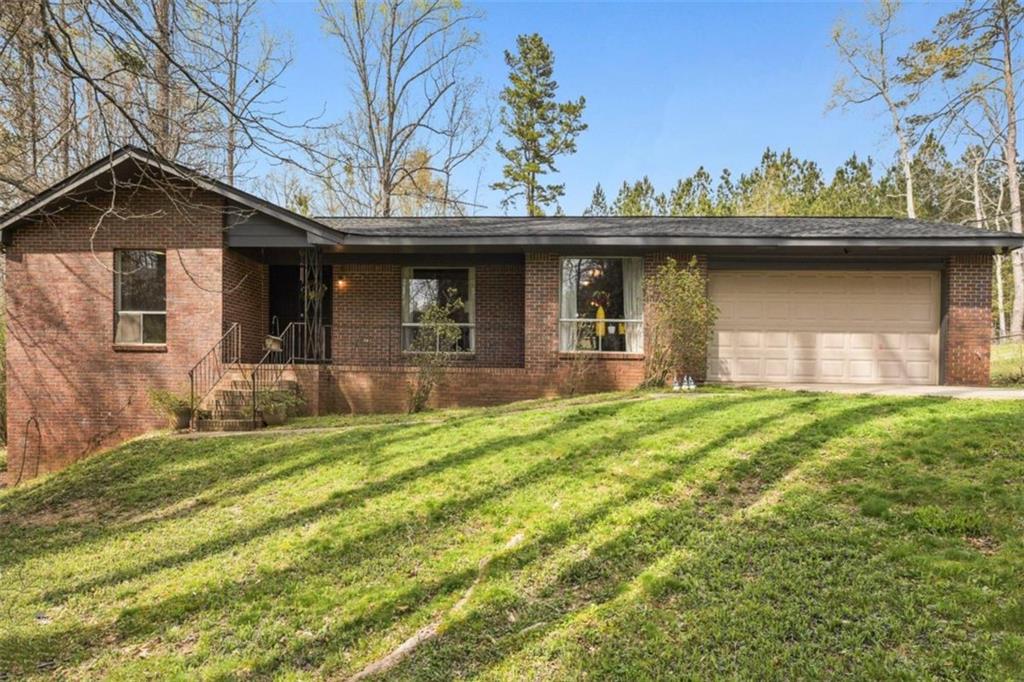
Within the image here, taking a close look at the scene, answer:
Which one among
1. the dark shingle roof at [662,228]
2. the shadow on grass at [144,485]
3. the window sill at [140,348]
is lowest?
the shadow on grass at [144,485]

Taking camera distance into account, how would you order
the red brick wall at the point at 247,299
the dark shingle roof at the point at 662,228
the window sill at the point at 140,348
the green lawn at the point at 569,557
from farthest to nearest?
the red brick wall at the point at 247,299
the window sill at the point at 140,348
the dark shingle roof at the point at 662,228
the green lawn at the point at 569,557

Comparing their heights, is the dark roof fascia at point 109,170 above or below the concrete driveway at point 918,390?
above

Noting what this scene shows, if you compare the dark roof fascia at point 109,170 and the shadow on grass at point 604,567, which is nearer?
the shadow on grass at point 604,567

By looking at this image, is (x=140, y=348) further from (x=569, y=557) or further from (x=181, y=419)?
(x=569, y=557)

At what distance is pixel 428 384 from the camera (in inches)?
433

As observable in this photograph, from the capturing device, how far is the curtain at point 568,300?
11719mm

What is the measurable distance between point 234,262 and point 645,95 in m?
16.5

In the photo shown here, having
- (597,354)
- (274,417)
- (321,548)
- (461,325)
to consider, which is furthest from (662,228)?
(321,548)

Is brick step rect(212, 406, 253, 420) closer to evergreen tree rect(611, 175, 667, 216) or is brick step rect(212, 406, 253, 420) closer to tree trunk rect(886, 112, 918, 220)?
tree trunk rect(886, 112, 918, 220)

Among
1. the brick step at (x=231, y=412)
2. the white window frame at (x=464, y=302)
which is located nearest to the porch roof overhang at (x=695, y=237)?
the white window frame at (x=464, y=302)

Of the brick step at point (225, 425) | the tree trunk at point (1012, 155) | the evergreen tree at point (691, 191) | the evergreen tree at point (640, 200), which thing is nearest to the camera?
the brick step at point (225, 425)

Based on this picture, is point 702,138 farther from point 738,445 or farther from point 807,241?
point 738,445

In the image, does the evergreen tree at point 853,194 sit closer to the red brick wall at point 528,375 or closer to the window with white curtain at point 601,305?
the window with white curtain at point 601,305

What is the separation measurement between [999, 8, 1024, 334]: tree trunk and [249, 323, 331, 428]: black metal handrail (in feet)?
77.8
